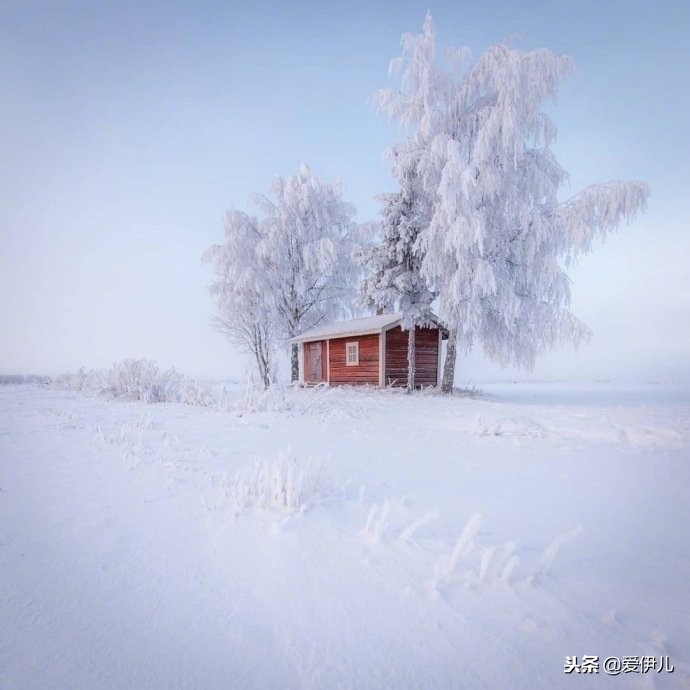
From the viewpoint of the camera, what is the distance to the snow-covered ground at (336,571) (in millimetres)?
1515

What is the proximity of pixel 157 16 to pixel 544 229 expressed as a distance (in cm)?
1268

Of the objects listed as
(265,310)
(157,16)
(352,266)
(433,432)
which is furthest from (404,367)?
(157,16)

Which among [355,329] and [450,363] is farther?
[355,329]

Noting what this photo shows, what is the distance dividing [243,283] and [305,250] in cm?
388

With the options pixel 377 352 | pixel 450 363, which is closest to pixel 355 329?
pixel 377 352

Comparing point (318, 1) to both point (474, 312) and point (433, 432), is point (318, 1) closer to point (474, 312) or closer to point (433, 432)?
point (474, 312)

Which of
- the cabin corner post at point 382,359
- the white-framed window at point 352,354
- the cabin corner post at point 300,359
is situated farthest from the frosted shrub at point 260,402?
the cabin corner post at point 300,359

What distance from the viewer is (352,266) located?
2091 cm

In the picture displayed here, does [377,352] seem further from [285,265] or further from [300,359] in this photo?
[285,265]

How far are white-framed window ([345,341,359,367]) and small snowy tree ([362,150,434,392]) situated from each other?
2.71m

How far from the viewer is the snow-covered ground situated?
4.97ft

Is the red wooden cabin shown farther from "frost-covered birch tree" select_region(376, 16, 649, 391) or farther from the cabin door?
"frost-covered birch tree" select_region(376, 16, 649, 391)

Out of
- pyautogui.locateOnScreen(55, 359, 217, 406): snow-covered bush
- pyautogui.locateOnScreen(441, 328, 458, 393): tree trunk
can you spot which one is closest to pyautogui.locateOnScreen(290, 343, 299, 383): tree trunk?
pyautogui.locateOnScreen(55, 359, 217, 406): snow-covered bush

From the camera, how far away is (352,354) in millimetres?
18219
